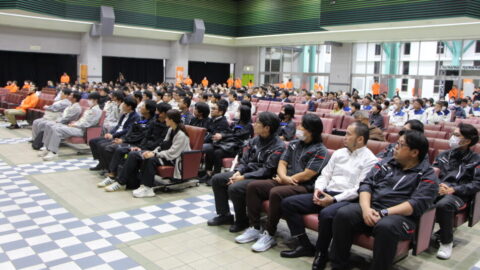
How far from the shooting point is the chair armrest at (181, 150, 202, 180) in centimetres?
562

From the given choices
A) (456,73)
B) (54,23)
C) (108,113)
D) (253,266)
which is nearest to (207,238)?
(253,266)

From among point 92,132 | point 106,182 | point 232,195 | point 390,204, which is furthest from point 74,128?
point 390,204

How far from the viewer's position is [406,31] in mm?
17891

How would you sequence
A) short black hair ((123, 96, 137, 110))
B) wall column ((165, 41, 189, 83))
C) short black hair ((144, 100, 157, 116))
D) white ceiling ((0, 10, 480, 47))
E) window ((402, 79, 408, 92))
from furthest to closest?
wall column ((165, 41, 189, 83))
window ((402, 79, 408, 92))
white ceiling ((0, 10, 480, 47))
short black hair ((123, 96, 137, 110))
short black hair ((144, 100, 157, 116))

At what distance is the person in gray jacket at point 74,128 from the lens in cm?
761

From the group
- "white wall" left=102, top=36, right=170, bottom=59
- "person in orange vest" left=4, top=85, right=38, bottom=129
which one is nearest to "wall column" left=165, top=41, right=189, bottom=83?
"white wall" left=102, top=36, right=170, bottom=59

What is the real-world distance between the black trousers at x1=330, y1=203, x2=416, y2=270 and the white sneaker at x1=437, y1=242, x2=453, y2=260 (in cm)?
88

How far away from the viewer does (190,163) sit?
5730mm

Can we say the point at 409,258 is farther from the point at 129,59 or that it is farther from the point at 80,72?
the point at 129,59

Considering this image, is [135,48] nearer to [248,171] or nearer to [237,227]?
[248,171]

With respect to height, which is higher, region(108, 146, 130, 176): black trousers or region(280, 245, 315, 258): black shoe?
region(108, 146, 130, 176): black trousers

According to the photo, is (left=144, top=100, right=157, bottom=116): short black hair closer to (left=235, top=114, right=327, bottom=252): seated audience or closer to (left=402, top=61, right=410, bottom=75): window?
(left=235, top=114, right=327, bottom=252): seated audience

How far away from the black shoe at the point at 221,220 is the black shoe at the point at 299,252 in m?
0.96

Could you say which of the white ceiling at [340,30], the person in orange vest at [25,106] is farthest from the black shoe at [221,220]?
the white ceiling at [340,30]
